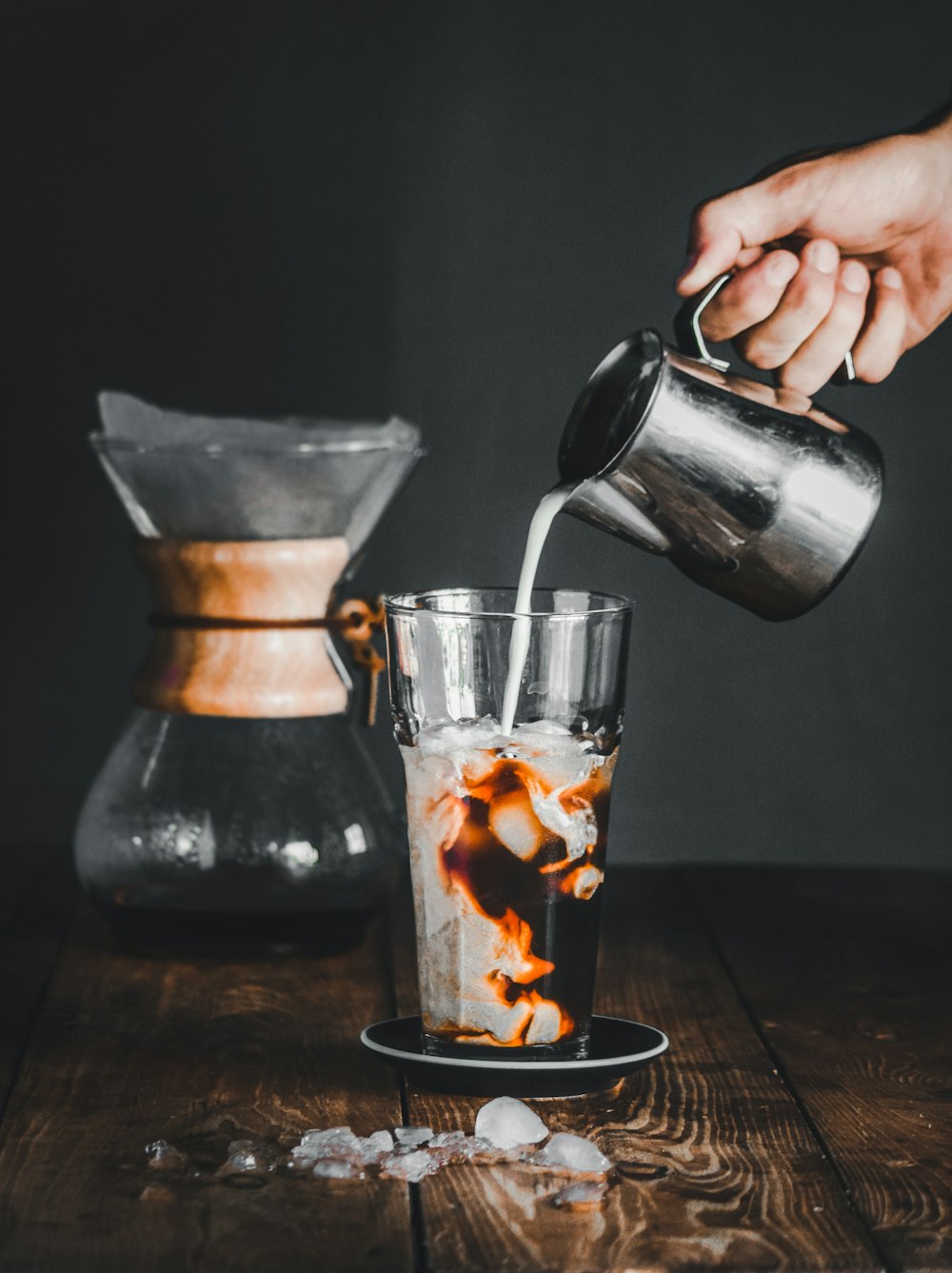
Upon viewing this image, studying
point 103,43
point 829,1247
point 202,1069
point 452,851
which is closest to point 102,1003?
point 202,1069

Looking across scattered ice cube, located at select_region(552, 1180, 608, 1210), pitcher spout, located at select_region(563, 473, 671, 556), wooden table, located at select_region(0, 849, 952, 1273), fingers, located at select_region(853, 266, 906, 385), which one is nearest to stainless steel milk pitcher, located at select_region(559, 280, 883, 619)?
pitcher spout, located at select_region(563, 473, 671, 556)

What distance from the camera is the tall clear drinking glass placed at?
0.84m

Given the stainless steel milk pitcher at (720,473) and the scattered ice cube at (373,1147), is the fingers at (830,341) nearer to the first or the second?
the stainless steel milk pitcher at (720,473)

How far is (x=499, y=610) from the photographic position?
91 centimetres

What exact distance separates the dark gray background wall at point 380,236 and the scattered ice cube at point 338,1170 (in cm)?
97

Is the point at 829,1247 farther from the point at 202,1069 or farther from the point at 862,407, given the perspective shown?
the point at 862,407

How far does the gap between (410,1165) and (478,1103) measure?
10cm

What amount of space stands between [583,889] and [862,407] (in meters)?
0.98

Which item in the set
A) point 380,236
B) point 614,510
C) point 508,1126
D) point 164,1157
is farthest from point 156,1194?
point 380,236

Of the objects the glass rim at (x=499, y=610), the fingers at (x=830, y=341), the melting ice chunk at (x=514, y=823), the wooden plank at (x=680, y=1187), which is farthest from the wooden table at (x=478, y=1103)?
the fingers at (x=830, y=341)

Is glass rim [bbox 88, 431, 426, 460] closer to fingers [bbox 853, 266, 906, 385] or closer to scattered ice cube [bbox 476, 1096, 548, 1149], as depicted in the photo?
fingers [bbox 853, 266, 906, 385]

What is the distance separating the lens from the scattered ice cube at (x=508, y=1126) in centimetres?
76

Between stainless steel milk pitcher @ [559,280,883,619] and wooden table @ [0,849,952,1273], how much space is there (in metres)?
0.27

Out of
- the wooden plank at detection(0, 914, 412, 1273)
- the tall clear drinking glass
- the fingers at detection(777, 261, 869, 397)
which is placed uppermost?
the fingers at detection(777, 261, 869, 397)
